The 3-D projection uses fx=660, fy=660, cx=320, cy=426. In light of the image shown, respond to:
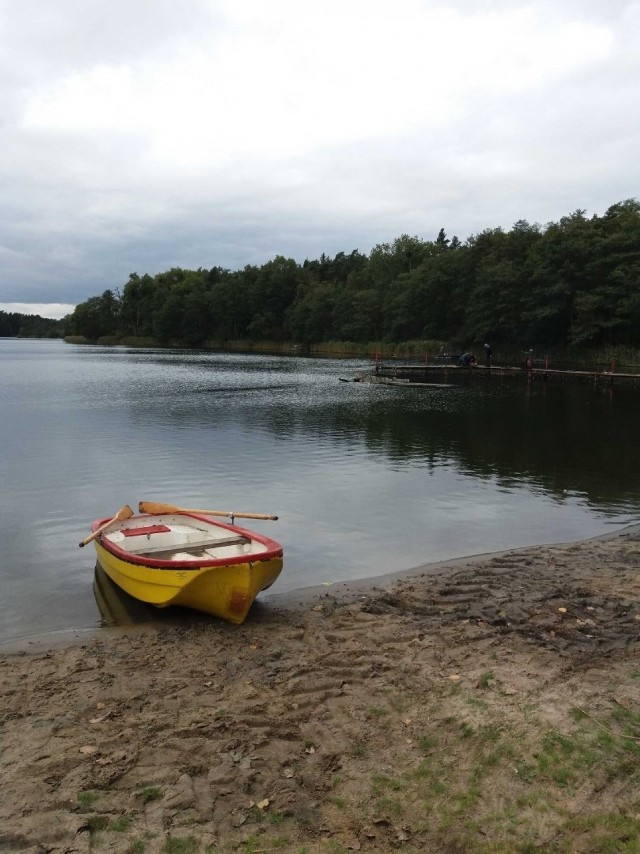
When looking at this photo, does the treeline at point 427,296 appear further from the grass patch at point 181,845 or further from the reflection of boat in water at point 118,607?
the grass patch at point 181,845

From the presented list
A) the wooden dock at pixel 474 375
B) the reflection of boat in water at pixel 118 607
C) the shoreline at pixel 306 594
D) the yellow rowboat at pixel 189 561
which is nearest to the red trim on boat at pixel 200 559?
the yellow rowboat at pixel 189 561

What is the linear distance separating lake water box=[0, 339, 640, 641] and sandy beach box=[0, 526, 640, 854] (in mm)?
2373

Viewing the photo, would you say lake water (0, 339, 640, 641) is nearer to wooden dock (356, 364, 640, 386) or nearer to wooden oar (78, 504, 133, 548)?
wooden oar (78, 504, 133, 548)

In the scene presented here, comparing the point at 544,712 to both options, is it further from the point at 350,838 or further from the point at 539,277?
the point at 539,277

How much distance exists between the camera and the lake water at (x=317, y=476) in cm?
1149

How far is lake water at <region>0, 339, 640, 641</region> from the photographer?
11.5m

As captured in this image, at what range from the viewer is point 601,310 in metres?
68.1

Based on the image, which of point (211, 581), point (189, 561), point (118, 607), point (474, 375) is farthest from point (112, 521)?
point (474, 375)

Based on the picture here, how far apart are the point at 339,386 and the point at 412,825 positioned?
4288 centimetres

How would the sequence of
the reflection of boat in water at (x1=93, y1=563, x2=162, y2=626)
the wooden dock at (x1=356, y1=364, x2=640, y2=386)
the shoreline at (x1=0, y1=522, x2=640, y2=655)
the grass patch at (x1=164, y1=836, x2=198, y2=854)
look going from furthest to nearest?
the wooden dock at (x1=356, y1=364, x2=640, y2=386), the reflection of boat in water at (x1=93, y1=563, x2=162, y2=626), the shoreline at (x1=0, y1=522, x2=640, y2=655), the grass patch at (x1=164, y1=836, x2=198, y2=854)

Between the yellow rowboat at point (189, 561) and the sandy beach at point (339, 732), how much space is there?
0.42 meters

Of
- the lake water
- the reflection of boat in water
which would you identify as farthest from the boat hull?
the lake water

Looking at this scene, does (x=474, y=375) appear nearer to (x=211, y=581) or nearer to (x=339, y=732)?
(x=211, y=581)

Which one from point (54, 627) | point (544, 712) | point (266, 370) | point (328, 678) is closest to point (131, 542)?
point (54, 627)
